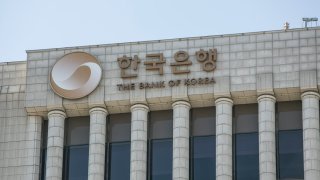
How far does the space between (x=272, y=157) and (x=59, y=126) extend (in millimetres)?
13970

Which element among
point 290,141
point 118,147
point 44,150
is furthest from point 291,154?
point 44,150

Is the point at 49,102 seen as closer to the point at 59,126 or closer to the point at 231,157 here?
the point at 59,126

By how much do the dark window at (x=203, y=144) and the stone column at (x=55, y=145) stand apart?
27.4 feet

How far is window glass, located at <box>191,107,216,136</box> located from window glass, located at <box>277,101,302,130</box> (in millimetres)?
4206

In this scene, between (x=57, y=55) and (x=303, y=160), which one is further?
(x=57, y=55)

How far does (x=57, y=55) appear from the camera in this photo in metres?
78.2

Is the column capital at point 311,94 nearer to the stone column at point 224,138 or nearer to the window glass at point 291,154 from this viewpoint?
the window glass at point 291,154

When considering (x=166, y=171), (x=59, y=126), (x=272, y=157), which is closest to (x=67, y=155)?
(x=59, y=126)

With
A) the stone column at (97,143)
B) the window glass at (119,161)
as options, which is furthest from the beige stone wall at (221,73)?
the window glass at (119,161)

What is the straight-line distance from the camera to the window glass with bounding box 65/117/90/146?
7712cm

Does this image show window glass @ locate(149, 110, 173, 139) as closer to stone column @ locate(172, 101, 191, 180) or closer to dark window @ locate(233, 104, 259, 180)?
stone column @ locate(172, 101, 191, 180)

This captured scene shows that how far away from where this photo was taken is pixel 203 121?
249ft

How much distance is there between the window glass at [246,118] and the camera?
74981 mm

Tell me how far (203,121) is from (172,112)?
209cm
